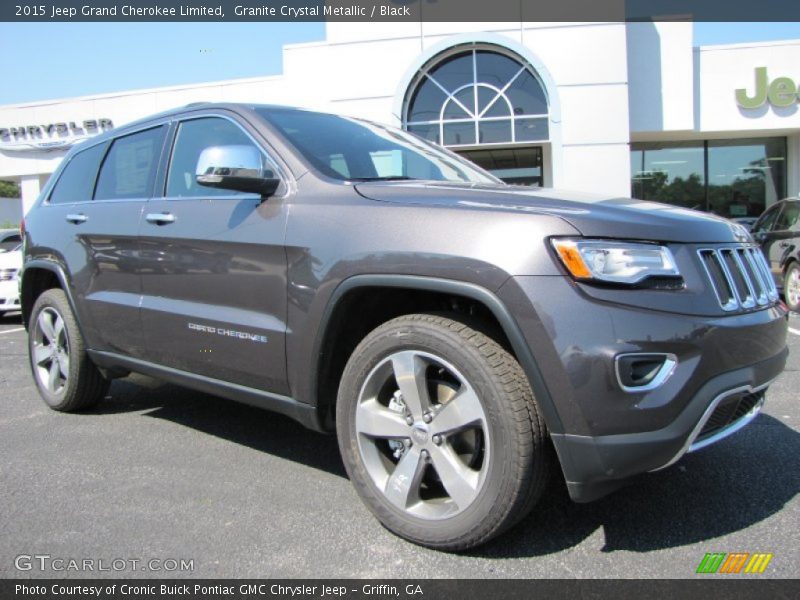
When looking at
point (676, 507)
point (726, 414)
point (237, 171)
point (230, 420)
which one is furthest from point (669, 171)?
point (237, 171)

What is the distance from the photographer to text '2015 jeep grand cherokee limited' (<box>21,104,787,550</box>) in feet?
6.64

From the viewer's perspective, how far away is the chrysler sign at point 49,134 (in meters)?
20.8

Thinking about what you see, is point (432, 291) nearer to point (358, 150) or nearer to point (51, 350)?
point (358, 150)

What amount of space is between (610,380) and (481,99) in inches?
553

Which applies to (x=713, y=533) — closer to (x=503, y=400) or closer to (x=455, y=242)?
(x=503, y=400)

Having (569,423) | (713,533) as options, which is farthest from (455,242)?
(713,533)

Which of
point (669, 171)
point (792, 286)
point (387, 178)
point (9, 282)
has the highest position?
point (669, 171)

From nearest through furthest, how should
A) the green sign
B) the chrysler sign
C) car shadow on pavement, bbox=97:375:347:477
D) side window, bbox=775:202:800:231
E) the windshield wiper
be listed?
the windshield wiper, car shadow on pavement, bbox=97:375:347:477, side window, bbox=775:202:800:231, the green sign, the chrysler sign

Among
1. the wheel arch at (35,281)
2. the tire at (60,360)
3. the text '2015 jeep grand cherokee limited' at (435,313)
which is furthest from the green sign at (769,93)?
the tire at (60,360)

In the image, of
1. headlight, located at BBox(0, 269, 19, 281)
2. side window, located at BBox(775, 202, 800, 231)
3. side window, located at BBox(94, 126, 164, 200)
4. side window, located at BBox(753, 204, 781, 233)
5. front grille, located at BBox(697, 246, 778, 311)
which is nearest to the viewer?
front grille, located at BBox(697, 246, 778, 311)

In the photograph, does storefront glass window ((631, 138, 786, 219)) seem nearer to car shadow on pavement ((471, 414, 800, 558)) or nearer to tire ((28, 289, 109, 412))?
car shadow on pavement ((471, 414, 800, 558))

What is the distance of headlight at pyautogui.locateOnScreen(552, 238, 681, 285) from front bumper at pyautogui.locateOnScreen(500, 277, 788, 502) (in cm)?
7

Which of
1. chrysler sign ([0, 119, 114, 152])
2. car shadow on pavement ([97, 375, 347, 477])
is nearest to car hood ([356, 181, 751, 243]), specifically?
car shadow on pavement ([97, 375, 347, 477])
